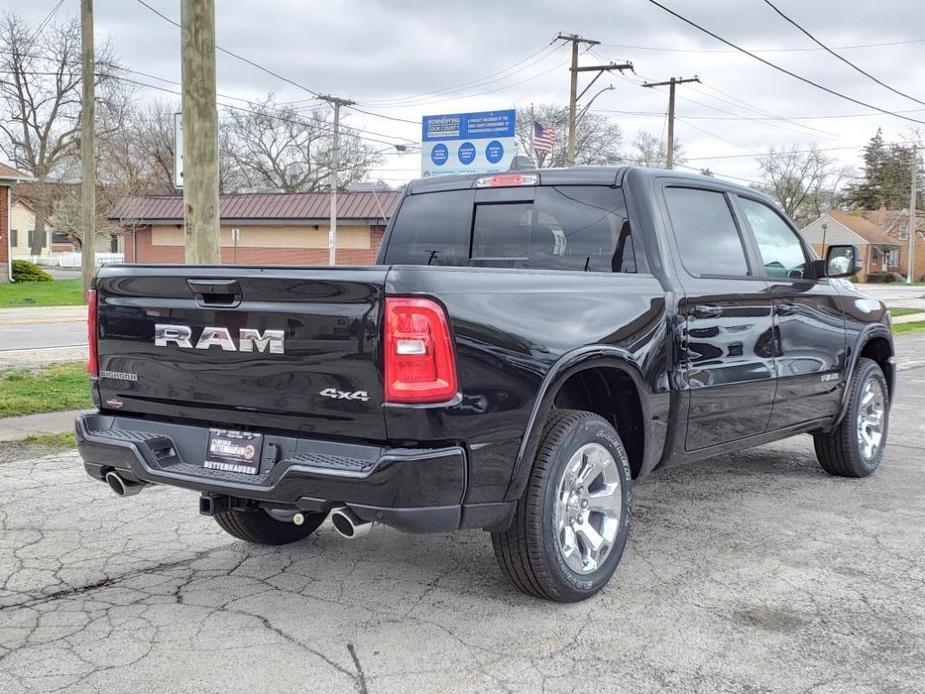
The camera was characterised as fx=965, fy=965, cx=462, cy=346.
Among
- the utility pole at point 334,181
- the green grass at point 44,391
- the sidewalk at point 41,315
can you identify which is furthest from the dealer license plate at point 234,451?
the utility pole at point 334,181

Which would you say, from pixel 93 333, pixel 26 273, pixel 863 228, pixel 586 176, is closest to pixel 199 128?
pixel 93 333

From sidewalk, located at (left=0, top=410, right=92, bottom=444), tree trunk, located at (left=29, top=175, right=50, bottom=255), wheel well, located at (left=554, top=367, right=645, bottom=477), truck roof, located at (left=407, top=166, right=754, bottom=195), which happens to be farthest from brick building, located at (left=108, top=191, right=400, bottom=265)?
wheel well, located at (left=554, top=367, right=645, bottom=477)

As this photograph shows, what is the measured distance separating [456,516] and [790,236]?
3490mm

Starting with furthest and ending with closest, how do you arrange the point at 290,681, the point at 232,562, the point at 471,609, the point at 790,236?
the point at 790,236, the point at 232,562, the point at 471,609, the point at 290,681

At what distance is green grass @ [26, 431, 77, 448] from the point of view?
24.0 feet

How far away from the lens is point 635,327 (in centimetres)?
437

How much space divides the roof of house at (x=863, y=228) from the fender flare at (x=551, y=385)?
84.6 m

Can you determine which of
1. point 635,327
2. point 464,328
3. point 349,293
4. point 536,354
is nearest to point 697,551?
point 635,327

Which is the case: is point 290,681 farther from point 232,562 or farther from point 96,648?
point 232,562

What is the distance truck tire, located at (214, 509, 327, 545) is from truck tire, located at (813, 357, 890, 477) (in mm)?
3531

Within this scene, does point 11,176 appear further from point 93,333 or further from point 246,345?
point 246,345

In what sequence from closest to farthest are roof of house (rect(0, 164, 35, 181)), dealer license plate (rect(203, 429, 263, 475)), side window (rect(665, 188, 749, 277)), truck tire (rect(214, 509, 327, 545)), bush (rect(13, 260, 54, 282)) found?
dealer license plate (rect(203, 429, 263, 475)) → truck tire (rect(214, 509, 327, 545)) → side window (rect(665, 188, 749, 277)) → roof of house (rect(0, 164, 35, 181)) → bush (rect(13, 260, 54, 282))

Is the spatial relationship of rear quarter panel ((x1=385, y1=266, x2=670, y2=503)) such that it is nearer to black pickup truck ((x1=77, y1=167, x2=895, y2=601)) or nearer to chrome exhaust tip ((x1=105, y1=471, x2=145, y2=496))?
black pickup truck ((x1=77, y1=167, x2=895, y2=601))

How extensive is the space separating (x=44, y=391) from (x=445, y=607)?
22.2 feet
